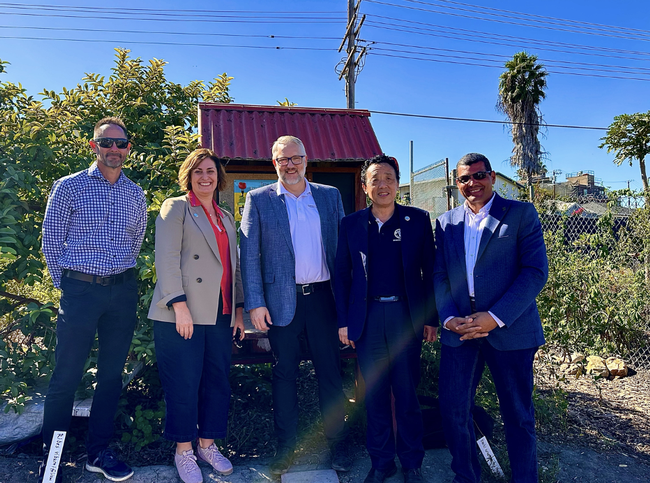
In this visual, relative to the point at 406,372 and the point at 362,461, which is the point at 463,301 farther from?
the point at 362,461

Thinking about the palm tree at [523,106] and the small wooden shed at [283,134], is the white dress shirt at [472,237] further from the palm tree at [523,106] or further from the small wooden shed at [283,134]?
the palm tree at [523,106]

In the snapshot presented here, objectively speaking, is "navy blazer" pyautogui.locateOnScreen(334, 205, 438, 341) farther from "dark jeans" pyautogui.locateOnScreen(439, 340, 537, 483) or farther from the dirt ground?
the dirt ground

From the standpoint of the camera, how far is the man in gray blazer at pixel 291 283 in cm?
284

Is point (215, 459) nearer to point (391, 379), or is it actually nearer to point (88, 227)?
point (391, 379)

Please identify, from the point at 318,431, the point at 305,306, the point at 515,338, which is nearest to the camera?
the point at 515,338

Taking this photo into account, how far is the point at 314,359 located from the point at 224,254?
933mm

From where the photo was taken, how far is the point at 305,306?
288cm

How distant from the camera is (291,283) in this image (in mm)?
2826

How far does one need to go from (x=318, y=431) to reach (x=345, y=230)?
1.83 metres

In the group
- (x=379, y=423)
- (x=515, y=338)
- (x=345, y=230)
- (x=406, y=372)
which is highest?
(x=345, y=230)

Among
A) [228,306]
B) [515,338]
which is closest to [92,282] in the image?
[228,306]

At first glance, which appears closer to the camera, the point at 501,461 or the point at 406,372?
the point at 406,372

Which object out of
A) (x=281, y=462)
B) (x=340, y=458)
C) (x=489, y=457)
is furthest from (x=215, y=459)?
(x=489, y=457)

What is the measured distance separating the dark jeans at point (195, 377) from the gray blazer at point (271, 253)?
31 cm
